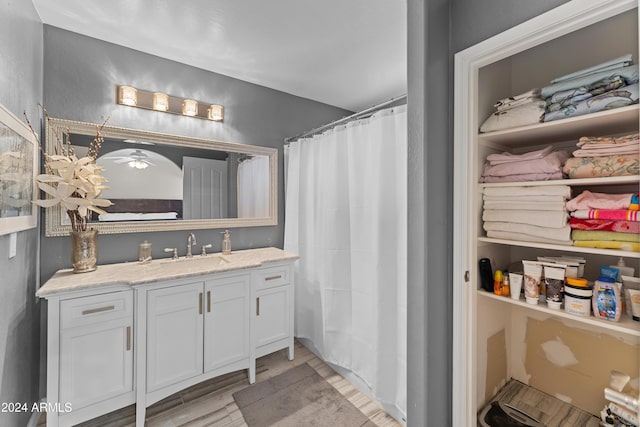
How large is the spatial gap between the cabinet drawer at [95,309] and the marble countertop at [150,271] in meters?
0.06

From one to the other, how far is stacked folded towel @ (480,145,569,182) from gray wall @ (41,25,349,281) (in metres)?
1.91

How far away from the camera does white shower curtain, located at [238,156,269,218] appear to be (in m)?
2.50

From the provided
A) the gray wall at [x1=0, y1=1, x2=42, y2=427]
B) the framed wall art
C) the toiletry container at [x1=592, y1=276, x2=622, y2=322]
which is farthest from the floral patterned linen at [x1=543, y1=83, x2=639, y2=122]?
the gray wall at [x1=0, y1=1, x2=42, y2=427]

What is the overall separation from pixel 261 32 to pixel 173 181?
131 cm

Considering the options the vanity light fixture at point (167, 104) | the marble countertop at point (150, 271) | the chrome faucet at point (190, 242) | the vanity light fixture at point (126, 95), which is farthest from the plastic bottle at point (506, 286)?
the vanity light fixture at point (126, 95)

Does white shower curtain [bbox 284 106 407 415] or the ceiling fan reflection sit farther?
the ceiling fan reflection

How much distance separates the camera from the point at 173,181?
218 cm

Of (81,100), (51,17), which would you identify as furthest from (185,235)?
(51,17)

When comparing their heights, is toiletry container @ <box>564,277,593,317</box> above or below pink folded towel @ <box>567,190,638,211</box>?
below

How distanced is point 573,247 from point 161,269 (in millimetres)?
2255

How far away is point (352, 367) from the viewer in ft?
6.55

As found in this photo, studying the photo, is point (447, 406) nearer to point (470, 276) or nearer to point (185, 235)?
point (470, 276)

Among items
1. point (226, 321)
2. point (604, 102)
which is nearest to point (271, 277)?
point (226, 321)

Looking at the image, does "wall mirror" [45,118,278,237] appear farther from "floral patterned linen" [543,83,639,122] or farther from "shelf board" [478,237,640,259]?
"floral patterned linen" [543,83,639,122]
